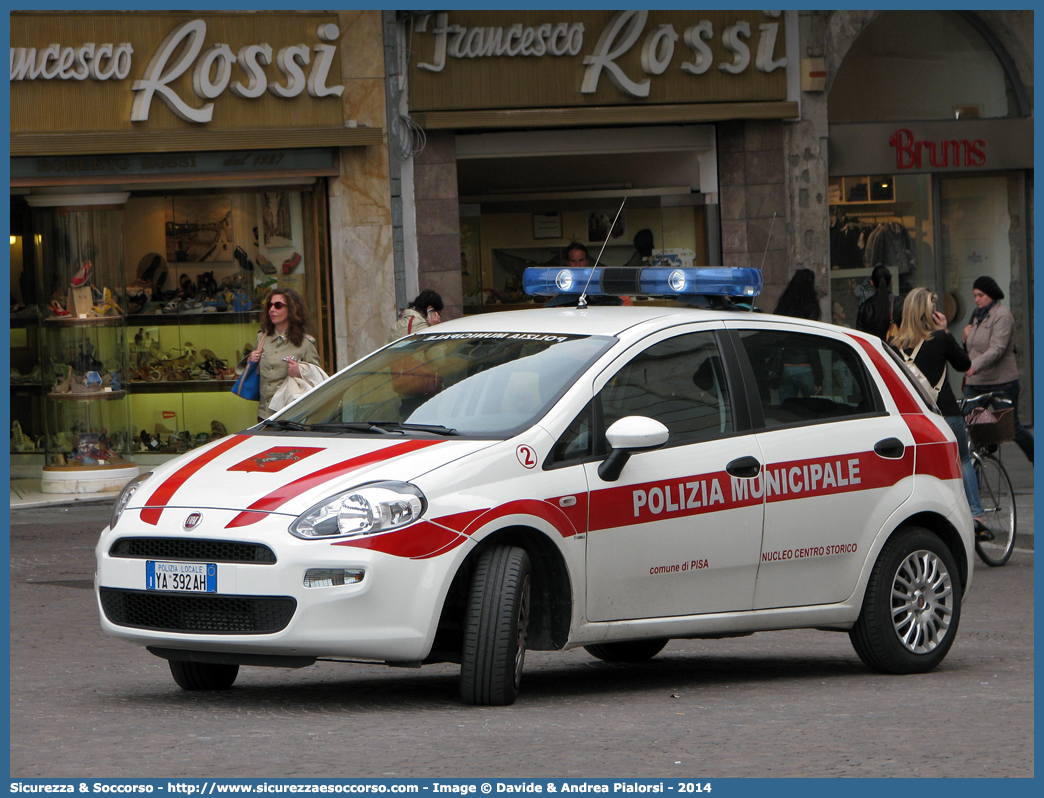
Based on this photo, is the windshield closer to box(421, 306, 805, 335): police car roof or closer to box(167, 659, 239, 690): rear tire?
box(421, 306, 805, 335): police car roof

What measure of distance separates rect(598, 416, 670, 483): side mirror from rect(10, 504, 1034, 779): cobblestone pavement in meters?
0.95

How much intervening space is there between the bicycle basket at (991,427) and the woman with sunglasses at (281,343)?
4.95 metres

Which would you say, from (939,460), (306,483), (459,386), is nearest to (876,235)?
(939,460)

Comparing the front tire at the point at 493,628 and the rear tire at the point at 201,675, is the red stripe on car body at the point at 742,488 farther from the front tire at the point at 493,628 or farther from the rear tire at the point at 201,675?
the rear tire at the point at 201,675

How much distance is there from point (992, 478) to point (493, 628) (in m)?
7.21

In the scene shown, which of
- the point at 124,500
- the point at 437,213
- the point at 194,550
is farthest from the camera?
the point at 437,213

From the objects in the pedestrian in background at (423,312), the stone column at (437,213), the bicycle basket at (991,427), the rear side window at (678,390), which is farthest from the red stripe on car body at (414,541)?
the stone column at (437,213)

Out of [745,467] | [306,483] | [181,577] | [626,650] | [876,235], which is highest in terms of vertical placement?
[876,235]

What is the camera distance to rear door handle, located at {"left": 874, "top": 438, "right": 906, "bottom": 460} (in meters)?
7.58

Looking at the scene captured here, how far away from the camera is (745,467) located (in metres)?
7.05

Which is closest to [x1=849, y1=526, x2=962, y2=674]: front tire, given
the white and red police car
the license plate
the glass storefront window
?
the white and red police car

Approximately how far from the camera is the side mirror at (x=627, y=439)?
6.45 metres

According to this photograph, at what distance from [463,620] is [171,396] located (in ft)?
37.0

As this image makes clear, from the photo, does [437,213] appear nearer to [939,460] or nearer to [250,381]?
[250,381]
